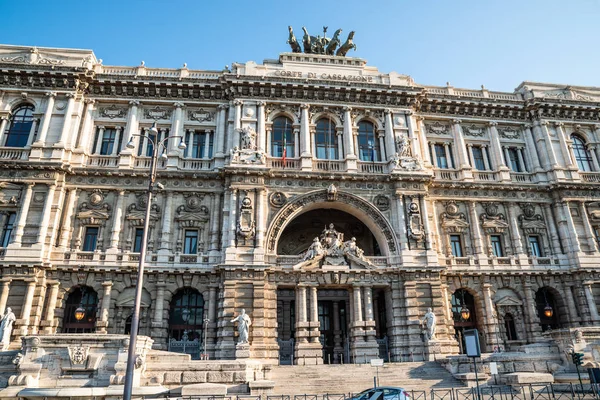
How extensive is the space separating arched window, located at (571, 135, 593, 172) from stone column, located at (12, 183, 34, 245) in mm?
39074

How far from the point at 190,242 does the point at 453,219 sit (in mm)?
18097

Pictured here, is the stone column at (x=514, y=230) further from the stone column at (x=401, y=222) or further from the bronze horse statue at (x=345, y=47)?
the bronze horse statue at (x=345, y=47)

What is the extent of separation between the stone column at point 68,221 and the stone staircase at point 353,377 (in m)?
15.0

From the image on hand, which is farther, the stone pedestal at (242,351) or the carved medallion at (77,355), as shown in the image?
the stone pedestal at (242,351)

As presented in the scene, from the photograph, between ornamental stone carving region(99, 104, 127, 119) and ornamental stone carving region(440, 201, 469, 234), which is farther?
ornamental stone carving region(99, 104, 127, 119)

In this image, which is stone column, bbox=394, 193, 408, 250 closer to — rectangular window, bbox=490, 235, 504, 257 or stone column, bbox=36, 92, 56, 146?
rectangular window, bbox=490, 235, 504, 257

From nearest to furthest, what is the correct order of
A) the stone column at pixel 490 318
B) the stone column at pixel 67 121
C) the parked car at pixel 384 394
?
the parked car at pixel 384 394
the stone column at pixel 490 318
the stone column at pixel 67 121

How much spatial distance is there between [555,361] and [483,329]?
5.62 meters

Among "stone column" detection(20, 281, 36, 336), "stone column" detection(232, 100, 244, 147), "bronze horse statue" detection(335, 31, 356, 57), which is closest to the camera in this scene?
"stone column" detection(20, 281, 36, 336)

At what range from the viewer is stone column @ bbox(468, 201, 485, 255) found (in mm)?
28578

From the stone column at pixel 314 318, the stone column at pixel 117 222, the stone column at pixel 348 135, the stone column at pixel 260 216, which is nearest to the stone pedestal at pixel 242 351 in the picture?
the stone column at pixel 314 318

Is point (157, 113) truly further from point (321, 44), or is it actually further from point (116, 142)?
point (321, 44)

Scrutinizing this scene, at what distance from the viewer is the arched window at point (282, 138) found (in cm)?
2939

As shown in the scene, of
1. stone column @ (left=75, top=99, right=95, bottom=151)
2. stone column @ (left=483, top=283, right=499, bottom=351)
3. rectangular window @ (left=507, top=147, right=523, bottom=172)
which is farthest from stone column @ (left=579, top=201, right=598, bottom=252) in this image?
stone column @ (left=75, top=99, right=95, bottom=151)
